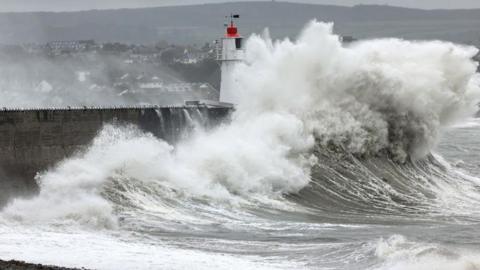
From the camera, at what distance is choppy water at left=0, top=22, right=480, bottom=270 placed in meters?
15.5

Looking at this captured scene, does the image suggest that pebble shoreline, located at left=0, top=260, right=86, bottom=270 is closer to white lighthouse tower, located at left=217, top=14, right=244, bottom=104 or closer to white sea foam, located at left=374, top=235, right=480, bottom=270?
white sea foam, located at left=374, top=235, right=480, bottom=270

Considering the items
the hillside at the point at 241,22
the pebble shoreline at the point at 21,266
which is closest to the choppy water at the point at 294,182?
the pebble shoreline at the point at 21,266

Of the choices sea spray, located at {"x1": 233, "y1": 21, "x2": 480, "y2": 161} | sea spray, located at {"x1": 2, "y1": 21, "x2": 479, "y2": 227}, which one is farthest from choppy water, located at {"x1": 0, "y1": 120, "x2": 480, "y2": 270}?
sea spray, located at {"x1": 233, "y1": 21, "x2": 480, "y2": 161}

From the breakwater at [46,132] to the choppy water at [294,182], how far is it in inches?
13.1

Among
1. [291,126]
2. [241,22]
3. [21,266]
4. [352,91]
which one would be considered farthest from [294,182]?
[241,22]

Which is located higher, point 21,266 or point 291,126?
point 291,126

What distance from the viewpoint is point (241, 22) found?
14062 centimetres

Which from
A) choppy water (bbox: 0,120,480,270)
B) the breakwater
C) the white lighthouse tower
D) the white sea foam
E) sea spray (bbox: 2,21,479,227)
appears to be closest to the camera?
the white sea foam

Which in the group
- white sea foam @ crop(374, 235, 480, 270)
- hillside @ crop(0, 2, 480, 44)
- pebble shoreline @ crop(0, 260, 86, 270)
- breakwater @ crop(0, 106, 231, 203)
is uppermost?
hillside @ crop(0, 2, 480, 44)

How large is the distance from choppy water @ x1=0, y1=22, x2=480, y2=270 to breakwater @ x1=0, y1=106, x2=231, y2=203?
1.09 feet

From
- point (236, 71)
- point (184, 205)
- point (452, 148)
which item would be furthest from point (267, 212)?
point (452, 148)

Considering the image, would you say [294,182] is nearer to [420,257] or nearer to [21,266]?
[420,257]

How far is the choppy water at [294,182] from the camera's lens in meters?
15.5

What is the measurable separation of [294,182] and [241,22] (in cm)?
12014
